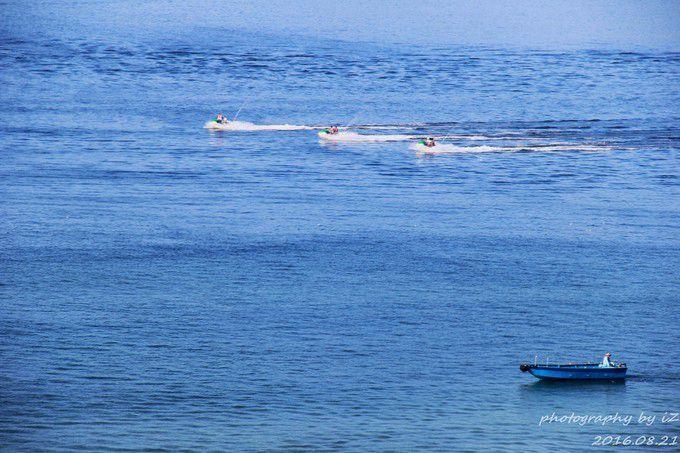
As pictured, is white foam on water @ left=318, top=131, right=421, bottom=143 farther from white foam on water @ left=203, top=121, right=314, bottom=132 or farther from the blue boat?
the blue boat

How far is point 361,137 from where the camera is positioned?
121875 millimetres

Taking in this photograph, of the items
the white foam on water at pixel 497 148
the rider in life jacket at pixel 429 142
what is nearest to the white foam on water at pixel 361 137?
the white foam on water at pixel 497 148

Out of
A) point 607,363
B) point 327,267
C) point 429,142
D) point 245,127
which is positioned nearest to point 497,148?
point 429,142

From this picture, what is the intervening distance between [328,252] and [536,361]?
23.1 m

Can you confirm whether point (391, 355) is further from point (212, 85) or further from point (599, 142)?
point (212, 85)

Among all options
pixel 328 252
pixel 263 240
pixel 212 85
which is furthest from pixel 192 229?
pixel 212 85

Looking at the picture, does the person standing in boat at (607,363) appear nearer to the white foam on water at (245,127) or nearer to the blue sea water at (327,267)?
the blue sea water at (327,267)

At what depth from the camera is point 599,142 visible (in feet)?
399

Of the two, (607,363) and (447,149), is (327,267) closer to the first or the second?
(607,363)

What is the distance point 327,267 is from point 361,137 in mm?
47873

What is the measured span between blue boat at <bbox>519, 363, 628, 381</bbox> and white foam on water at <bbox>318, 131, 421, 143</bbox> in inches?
2607

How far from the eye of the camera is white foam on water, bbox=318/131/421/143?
394 ft

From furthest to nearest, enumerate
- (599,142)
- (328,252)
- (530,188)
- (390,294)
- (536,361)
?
(599,142) < (530,188) < (328,252) < (390,294) < (536,361)

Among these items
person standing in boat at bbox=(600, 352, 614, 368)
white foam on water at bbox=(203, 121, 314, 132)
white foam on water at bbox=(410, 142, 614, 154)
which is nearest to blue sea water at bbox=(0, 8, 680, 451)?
white foam on water at bbox=(410, 142, 614, 154)
